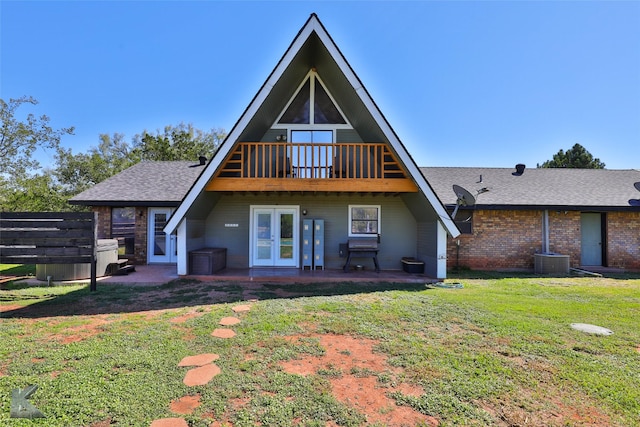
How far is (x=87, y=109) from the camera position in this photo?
2262cm

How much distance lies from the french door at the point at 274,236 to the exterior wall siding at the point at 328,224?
20 centimetres

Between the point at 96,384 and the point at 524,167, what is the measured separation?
54.5 ft

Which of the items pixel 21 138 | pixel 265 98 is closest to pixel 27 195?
pixel 21 138

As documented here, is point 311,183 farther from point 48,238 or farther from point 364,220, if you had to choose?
point 48,238

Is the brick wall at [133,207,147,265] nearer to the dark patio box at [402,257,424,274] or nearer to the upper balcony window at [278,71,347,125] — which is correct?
the upper balcony window at [278,71,347,125]

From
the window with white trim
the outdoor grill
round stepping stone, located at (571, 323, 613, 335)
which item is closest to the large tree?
the window with white trim

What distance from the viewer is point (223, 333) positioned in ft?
14.0

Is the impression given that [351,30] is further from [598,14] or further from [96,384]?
[96,384]

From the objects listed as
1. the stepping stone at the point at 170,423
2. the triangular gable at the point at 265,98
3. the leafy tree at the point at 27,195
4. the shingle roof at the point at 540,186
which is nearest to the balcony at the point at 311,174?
the triangular gable at the point at 265,98

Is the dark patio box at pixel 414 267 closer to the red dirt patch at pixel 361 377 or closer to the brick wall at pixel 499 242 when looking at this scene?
the brick wall at pixel 499 242

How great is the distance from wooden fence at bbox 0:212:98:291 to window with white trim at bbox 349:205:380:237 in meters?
7.08

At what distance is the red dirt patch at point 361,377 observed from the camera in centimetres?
246

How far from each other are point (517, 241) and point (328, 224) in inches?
276

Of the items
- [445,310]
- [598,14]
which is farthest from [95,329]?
[598,14]
